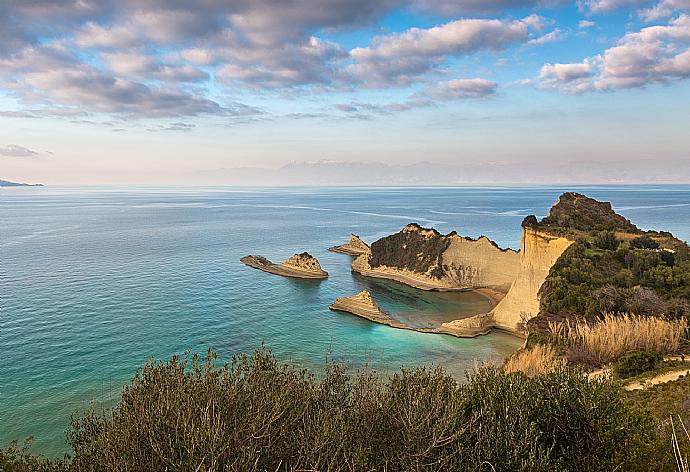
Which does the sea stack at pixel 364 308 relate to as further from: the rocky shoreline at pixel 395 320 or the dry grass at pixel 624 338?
the dry grass at pixel 624 338

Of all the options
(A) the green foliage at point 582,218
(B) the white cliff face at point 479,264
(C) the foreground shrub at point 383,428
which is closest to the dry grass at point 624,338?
(C) the foreground shrub at point 383,428

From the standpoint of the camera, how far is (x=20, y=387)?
31.3m

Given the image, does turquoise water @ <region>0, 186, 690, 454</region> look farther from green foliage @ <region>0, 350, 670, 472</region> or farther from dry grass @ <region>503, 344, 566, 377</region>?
green foliage @ <region>0, 350, 670, 472</region>

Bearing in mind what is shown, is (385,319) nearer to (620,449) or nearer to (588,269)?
(588,269)

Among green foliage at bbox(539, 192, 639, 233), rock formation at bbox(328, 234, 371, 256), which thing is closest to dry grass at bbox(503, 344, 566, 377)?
green foliage at bbox(539, 192, 639, 233)

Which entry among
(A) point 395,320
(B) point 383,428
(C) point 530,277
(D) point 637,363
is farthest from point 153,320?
(D) point 637,363

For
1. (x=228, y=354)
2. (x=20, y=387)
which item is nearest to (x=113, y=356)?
(x=20, y=387)

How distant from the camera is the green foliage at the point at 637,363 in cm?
2661

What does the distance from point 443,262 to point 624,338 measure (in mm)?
40885

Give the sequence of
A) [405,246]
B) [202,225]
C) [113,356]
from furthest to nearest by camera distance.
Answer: [202,225] < [405,246] < [113,356]

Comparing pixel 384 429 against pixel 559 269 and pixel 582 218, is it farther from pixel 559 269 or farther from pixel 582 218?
pixel 582 218

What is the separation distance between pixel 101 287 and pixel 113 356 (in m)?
27.5

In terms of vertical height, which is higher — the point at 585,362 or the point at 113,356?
the point at 585,362

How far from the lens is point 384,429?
1359cm
